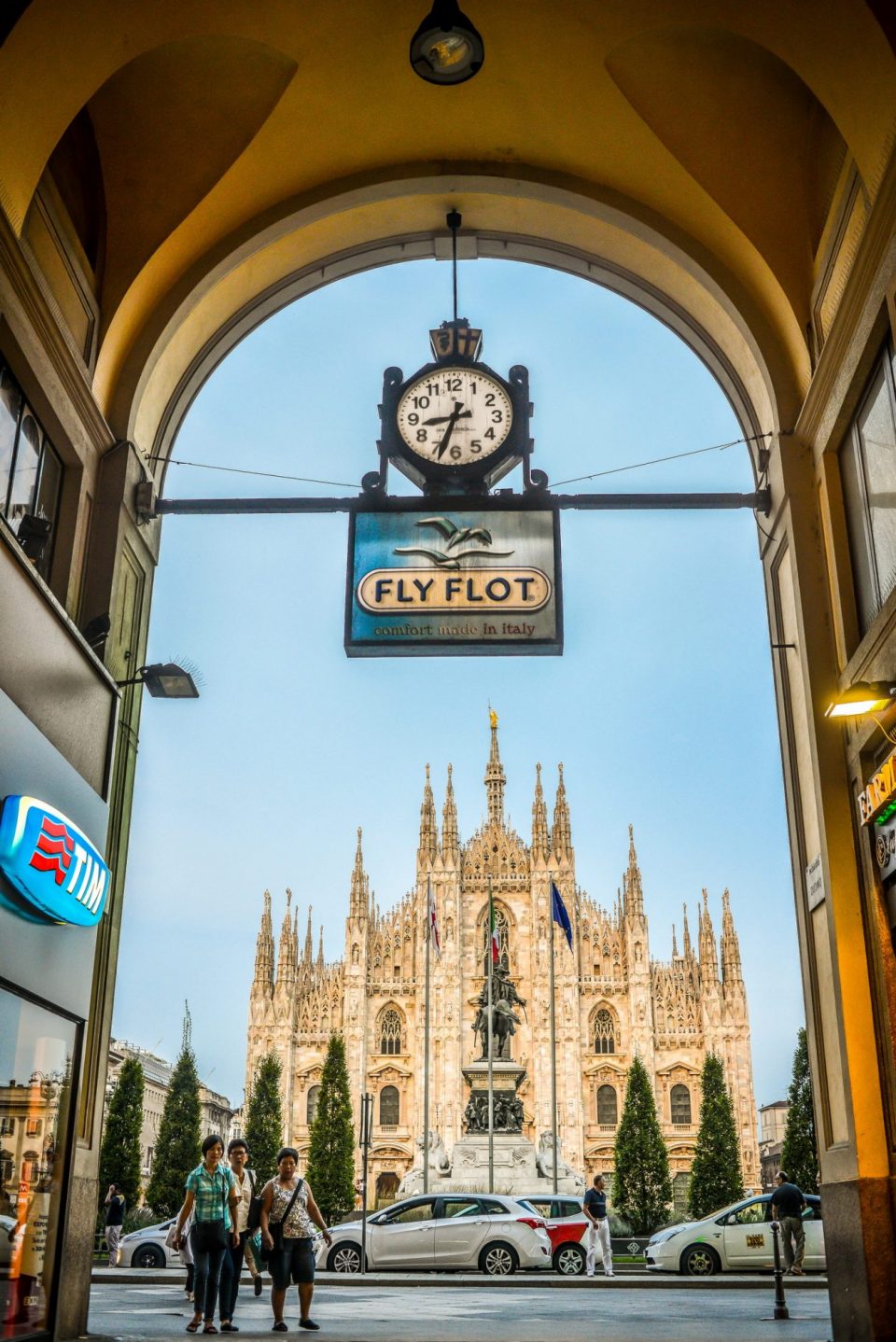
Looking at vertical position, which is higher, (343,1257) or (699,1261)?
(343,1257)

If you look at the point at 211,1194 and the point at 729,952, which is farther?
the point at 729,952

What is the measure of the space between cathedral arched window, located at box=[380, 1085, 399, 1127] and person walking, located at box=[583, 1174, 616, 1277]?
4288 centimetres

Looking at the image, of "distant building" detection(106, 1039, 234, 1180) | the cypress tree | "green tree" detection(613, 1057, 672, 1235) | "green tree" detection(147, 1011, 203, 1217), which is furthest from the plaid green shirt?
"distant building" detection(106, 1039, 234, 1180)

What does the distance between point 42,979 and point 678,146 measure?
21.0 ft

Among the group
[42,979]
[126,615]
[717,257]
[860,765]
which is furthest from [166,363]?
[860,765]

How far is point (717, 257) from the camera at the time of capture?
27.9 feet

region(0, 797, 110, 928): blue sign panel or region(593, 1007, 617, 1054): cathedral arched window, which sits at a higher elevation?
region(593, 1007, 617, 1054): cathedral arched window

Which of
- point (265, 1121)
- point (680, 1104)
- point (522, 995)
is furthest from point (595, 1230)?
point (680, 1104)

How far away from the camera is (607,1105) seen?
196 ft

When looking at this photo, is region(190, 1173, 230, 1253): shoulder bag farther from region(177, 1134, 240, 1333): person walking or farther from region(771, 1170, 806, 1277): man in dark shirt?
region(771, 1170, 806, 1277): man in dark shirt

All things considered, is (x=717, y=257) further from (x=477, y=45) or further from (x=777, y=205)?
(x=477, y=45)

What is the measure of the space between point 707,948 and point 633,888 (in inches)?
184

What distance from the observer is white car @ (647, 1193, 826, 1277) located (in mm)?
19219

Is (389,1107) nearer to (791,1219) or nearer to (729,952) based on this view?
(729,952)
